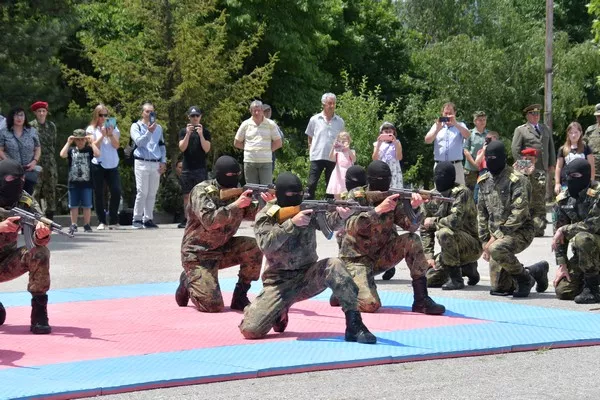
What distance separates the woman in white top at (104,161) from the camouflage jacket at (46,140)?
1.87ft

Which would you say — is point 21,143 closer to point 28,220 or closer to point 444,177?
point 444,177

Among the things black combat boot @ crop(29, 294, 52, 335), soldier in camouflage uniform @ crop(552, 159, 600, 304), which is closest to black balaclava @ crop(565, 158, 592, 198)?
soldier in camouflage uniform @ crop(552, 159, 600, 304)

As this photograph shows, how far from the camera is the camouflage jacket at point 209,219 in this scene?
1084 cm

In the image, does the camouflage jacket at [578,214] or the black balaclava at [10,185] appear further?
the camouflage jacket at [578,214]

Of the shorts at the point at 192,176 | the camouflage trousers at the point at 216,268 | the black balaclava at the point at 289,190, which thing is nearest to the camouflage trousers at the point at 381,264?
the camouflage trousers at the point at 216,268

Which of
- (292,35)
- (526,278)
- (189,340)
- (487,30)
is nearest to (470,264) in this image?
(526,278)

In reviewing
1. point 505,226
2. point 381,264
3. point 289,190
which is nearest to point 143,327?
point 289,190

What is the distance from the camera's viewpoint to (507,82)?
43344 millimetres

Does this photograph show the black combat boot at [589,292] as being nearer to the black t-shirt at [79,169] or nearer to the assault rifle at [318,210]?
the assault rifle at [318,210]

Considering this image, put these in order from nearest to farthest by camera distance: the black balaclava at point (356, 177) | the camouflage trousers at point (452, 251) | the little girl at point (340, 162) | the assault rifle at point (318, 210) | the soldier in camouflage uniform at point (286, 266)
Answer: the soldier in camouflage uniform at point (286, 266)
the assault rifle at point (318, 210)
the black balaclava at point (356, 177)
the camouflage trousers at point (452, 251)
the little girl at point (340, 162)

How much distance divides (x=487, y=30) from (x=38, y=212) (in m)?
42.2

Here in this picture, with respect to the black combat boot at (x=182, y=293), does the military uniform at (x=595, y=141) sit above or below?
above

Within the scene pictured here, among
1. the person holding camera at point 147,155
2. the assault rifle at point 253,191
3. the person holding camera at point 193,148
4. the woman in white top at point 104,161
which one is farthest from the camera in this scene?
the person holding camera at point 147,155

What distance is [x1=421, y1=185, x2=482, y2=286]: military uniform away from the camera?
42.4 feet
